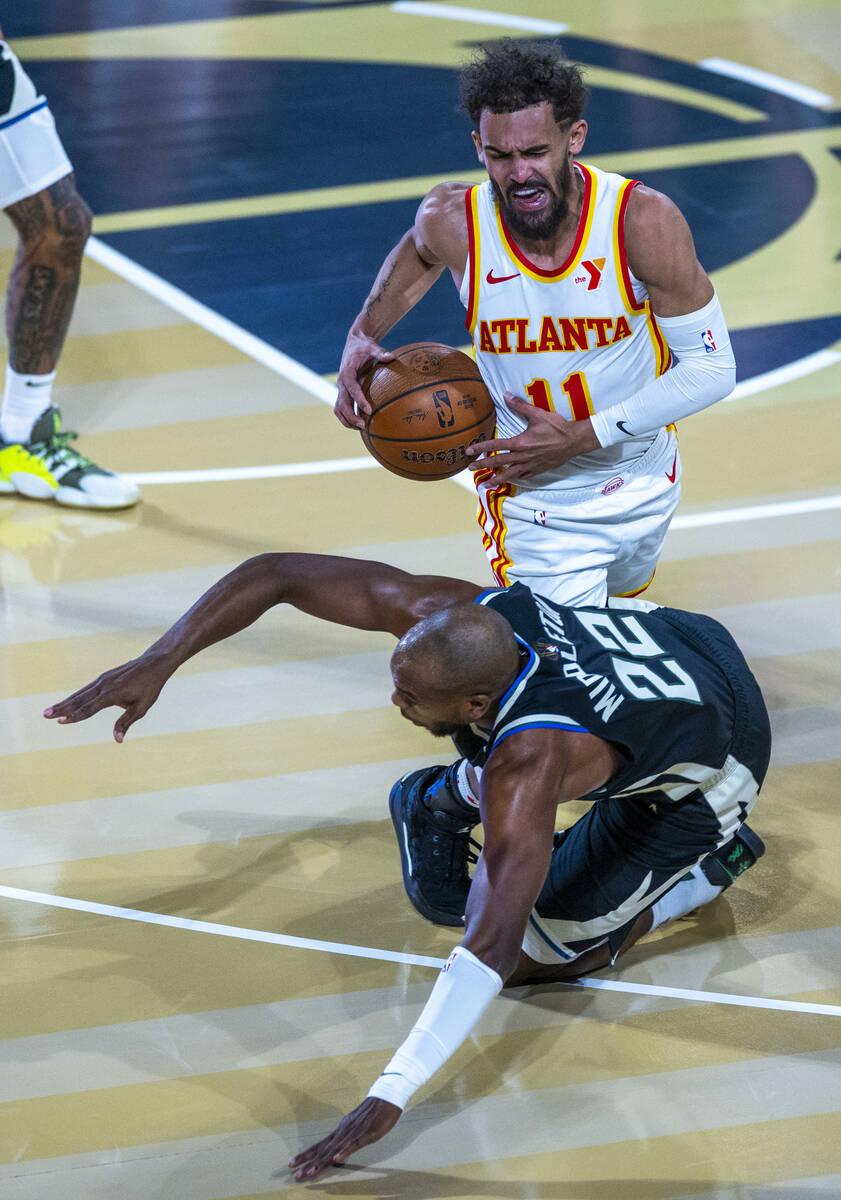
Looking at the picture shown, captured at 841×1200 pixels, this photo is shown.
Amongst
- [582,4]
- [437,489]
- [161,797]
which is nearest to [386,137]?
[582,4]

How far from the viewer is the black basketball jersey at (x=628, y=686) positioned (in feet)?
11.0

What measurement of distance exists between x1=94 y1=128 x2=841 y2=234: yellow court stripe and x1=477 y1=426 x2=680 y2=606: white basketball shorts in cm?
396

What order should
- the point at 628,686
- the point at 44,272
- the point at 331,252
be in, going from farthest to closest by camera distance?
the point at 331,252
the point at 44,272
the point at 628,686

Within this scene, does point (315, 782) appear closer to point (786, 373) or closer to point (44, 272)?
point (44, 272)

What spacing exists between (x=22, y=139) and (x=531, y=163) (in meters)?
2.44

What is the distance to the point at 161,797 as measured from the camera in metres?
4.51

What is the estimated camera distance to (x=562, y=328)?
4.25m

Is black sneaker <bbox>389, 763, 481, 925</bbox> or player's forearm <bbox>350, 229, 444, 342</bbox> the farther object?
player's forearm <bbox>350, 229, 444, 342</bbox>

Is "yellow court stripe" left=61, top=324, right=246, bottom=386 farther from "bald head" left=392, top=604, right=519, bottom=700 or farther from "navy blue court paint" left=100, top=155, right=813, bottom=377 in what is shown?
"bald head" left=392, top=604, right=519, bottom=700

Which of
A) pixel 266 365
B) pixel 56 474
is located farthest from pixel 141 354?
pixel 56 474

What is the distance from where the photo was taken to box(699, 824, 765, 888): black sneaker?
3930 millimetres

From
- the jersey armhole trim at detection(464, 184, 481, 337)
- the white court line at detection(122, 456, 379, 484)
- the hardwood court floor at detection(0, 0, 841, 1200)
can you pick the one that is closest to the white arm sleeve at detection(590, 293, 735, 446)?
the jersey armhole trim at detection(464, 184, 481, 337)

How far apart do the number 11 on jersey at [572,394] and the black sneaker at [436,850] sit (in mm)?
1044

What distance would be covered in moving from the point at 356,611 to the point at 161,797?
3.35 feet
